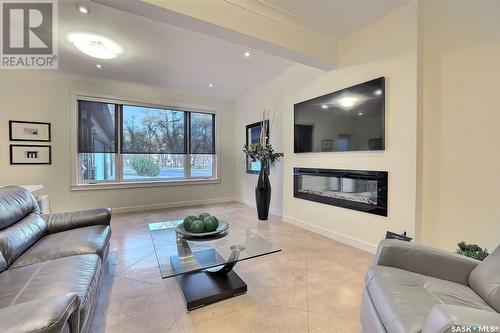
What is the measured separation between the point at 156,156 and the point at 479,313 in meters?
5.43

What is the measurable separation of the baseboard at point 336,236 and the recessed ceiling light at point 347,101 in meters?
1.74

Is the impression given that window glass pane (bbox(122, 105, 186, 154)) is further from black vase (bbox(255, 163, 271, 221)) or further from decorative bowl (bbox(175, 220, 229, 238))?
decorative bowl (bbox(175, 220, 229, 238))

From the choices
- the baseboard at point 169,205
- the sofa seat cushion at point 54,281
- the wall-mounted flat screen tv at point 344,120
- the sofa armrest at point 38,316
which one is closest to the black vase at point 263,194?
the wall-mounted flat screen tv at point 344,120

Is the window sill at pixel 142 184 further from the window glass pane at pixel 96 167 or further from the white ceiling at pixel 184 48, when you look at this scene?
the white ceiling at pixel 184 48

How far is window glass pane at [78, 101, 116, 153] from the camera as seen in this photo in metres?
4.48

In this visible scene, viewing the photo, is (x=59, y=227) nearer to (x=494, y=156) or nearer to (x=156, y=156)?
(x=156, y=156)

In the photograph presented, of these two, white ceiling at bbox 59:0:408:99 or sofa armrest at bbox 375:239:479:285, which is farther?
white ceiling at bbox 59:0:408:99

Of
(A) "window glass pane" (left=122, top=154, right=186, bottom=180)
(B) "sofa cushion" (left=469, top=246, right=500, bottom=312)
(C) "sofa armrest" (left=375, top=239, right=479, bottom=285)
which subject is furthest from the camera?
(A) "window glass pane" (left=122, top=154, right=186, bottom=180)

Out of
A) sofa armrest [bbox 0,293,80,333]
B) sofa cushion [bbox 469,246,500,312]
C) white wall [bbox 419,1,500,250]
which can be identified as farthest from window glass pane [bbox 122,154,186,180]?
sofa cushion [bbox 469,246,500,312]

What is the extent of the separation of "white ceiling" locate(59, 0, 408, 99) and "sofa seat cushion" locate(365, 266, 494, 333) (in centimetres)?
258

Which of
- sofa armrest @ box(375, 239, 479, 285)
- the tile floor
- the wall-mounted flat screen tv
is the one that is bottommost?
the tile floor

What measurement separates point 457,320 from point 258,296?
1.38m

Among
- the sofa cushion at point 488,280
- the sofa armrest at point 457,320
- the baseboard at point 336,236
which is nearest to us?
the sofa armrest at point 457,320

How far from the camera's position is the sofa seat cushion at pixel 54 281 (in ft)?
3.83
